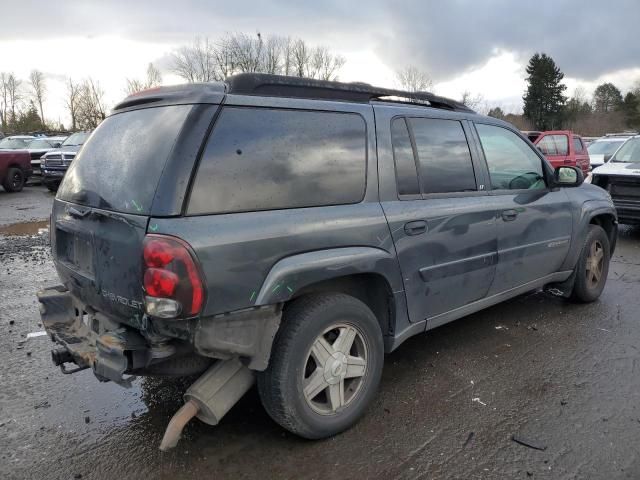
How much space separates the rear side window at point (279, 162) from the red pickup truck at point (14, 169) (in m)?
16.0

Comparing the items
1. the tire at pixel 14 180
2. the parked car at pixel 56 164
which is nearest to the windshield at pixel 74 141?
the parked car at pixel 56 164

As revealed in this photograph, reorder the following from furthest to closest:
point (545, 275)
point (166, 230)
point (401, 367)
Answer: point (545, 275) < point (401, 367) < point (166, 230)

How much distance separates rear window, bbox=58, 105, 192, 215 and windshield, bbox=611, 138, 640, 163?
9.22 metres

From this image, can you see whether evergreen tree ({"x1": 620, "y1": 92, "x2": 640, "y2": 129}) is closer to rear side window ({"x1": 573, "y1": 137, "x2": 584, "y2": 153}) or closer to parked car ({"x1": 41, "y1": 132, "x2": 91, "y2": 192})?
rear side window ({"x1": 573, "y1": 137, "x2": 584, "y2": 153})

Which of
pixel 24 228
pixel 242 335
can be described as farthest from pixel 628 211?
pixel 24 228

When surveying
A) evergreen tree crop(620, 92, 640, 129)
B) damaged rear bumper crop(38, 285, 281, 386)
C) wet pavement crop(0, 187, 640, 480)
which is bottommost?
wet pavement crop(0, 187, 640, 480)

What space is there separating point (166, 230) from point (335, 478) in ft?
5.02

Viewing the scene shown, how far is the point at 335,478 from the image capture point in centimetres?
253

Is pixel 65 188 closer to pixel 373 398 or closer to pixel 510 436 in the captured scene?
pixel 373 398

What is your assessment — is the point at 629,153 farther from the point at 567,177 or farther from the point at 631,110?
the point at 631,110

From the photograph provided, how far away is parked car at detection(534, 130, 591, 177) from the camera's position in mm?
13102

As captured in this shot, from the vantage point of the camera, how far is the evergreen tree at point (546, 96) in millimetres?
58094

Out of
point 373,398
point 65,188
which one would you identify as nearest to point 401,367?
point 373,398

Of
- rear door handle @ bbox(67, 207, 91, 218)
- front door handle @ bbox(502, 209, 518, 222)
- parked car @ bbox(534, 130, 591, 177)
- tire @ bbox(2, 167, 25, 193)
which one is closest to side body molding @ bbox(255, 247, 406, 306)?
rear door handle @ bbox(67, 207, 91, 218)
